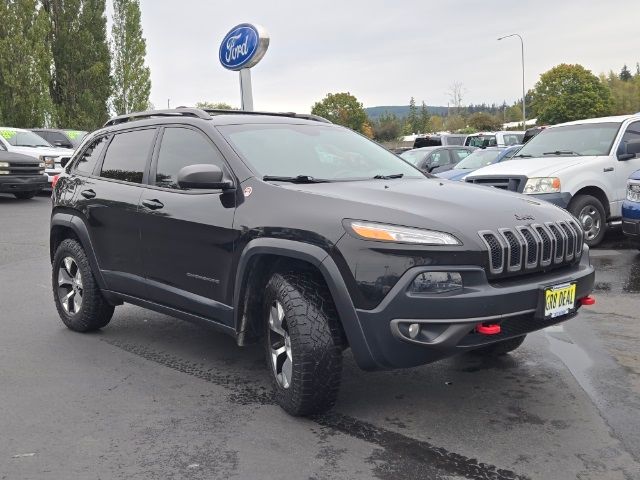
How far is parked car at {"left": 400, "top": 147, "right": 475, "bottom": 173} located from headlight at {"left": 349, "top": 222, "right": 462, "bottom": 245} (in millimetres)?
13622

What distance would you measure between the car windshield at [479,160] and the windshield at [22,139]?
39.1ft

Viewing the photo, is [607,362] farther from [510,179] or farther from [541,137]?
[541,137]

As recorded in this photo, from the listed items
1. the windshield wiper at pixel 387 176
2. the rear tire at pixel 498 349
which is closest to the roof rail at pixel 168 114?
the windshield wiper at pixel 387 176

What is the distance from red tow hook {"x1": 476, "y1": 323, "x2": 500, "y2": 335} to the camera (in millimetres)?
3398

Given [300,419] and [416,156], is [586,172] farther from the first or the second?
[416,156]

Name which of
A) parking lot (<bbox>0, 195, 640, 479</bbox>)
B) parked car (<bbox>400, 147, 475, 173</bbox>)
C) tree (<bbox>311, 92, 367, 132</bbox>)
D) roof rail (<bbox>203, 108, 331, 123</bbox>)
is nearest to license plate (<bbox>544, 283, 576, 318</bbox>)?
parking lot (<bbox>0, 195, 640, 479</bbox>)

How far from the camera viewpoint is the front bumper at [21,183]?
55.9ft

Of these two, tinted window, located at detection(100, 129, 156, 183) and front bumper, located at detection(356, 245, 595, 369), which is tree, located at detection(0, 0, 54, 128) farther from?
front bumper, located at detection(356, 245, 595, 369)

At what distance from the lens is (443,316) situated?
10.9 feet

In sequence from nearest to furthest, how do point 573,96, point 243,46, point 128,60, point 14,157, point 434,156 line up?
point 243,46 → point 14,157 → point 434,156 → point 128,60 → point 573,96

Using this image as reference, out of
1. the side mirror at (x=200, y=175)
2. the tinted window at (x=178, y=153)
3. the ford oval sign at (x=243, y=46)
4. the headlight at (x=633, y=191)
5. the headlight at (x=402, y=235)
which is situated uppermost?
the ford oval sign at (x=243, y=46)

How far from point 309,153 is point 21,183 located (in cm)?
1464

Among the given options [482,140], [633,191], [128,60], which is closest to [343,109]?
[128,60]

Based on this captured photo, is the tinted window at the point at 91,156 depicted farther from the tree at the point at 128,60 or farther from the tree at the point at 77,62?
the tree at the point at 128,60
